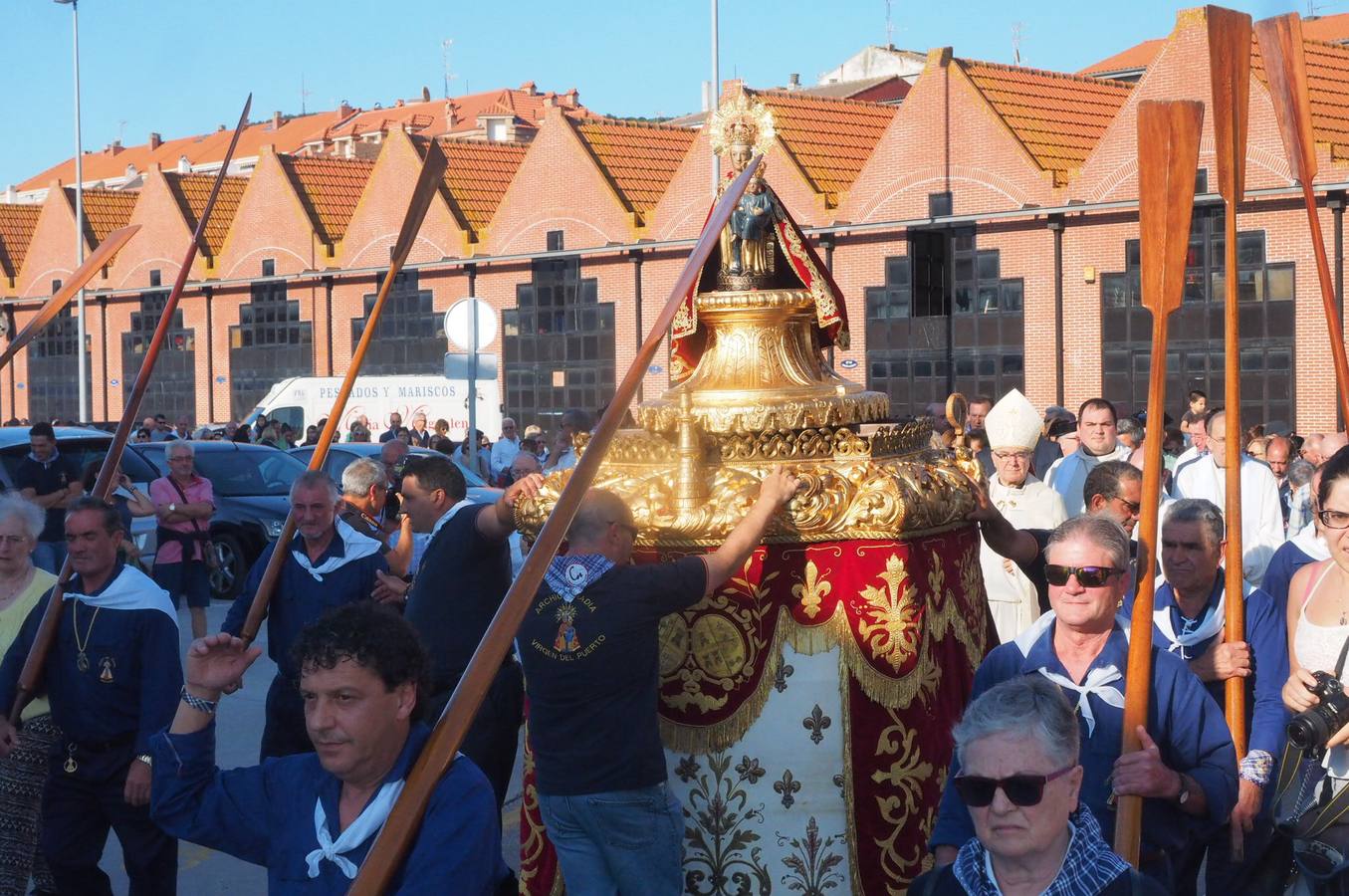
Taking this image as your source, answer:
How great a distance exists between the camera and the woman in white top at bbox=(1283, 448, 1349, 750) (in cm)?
434

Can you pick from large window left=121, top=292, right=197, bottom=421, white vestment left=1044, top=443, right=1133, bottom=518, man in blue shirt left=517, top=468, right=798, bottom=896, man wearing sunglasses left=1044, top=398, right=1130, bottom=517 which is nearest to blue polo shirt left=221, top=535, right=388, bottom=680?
man in blue shirt left=517, top=468, right=798, bottom=896

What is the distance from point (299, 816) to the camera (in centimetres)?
323

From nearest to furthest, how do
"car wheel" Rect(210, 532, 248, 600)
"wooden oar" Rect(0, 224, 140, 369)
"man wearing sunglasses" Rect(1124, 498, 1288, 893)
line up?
"man wearing sunglasses" Rect(1124, 498, 1288, 893)
"wooden oar" Rect(0, 224, 140, 369)
"car wheel" Rect(210, 532, 248, 600)

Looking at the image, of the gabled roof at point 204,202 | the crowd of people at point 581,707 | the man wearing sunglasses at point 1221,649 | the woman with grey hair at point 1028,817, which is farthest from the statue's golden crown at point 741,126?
the gabled roof at point 204,202

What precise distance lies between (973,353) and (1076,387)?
2022 millimetres

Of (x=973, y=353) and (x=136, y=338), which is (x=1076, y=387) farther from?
(x=136, y=338)

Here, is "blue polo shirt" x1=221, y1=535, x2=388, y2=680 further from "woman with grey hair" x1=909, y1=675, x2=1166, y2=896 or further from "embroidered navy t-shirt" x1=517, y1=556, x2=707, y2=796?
"woman with grey hair" x1=909, y1=675, x2=1166, y2=896

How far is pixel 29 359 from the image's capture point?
46.1 meters

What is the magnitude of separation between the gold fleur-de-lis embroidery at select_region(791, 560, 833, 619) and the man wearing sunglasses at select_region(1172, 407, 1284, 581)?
2447 mm

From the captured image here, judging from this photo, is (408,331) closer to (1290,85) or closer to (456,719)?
(1290,85)

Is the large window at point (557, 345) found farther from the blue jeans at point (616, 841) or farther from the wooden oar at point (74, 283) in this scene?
the blue jeans at point (616, 841)

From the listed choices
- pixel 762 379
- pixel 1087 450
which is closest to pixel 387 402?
pixel 1087 450

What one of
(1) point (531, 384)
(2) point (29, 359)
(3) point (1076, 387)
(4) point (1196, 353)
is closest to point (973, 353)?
(3) point (1076, 387)

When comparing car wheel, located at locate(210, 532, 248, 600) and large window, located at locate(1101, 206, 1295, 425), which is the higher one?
large window, located at locate(1101, 206, 1295, 425)
